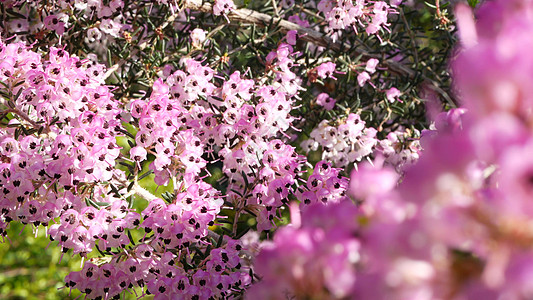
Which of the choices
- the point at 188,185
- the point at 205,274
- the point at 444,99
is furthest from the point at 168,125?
the point at 444,99

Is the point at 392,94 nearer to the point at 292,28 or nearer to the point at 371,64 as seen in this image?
the point at 371,64

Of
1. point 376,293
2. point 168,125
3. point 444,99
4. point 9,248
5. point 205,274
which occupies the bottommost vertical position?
point 9,248

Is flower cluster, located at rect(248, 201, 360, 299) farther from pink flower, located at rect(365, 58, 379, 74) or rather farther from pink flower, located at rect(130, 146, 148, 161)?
pink flower, located at rect(365, 58, 379, 74)

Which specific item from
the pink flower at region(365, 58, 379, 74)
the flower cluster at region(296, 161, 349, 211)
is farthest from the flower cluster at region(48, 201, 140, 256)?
the pink flower at region(365, 58, 379, 74)

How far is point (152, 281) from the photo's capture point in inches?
79.4

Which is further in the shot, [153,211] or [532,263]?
[153,211]

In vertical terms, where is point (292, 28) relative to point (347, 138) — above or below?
above

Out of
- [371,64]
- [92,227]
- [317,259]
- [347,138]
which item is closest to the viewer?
[317,259]

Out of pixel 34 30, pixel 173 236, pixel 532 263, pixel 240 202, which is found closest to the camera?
pixel 532 263

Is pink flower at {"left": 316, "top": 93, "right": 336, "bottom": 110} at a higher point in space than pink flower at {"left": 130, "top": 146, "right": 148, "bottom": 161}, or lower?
higher

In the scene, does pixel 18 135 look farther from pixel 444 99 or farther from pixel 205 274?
pixel 444 99

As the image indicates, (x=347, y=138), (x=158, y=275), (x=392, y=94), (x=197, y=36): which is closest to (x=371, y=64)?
(x=392, y=94)

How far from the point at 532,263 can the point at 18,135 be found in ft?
6.63

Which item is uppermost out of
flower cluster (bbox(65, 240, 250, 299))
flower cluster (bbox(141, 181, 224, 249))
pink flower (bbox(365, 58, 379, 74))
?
pink flower (bbox(365, 58, 379, 74))
